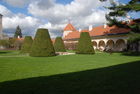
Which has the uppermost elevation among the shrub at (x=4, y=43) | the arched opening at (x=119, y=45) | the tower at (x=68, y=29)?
the tower at (x=68, y=29)

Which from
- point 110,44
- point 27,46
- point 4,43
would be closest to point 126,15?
point 27,46

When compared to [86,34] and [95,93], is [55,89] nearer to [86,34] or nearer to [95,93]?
[95,93]

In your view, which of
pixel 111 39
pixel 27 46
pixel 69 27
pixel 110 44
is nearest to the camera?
pixel 27 46

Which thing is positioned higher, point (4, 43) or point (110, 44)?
point (4, 43)

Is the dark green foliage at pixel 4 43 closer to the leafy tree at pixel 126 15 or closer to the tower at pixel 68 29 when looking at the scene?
the tower at pixel 68 29

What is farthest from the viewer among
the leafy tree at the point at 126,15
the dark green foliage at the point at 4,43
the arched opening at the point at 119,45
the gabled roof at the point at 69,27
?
the gabled roof at the point at 69,27

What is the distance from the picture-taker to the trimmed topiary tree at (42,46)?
65.7 feet

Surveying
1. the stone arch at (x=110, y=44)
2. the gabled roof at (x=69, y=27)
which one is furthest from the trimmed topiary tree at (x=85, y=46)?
the gabled roof at (x=69, y=27)

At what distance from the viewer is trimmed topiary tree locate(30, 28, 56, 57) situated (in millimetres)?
20031

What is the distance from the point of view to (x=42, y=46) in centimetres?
2022

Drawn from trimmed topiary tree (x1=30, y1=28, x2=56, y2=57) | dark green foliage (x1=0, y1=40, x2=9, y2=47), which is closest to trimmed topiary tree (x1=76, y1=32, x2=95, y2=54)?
trimmed topiary tree (x1=30, y1=28, x2=56, y2=57)

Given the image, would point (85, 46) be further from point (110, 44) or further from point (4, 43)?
point (4, 43)

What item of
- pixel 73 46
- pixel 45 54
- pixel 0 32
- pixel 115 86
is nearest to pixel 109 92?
pixel 115 86

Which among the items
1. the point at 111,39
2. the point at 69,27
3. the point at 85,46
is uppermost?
the point at 69,27
